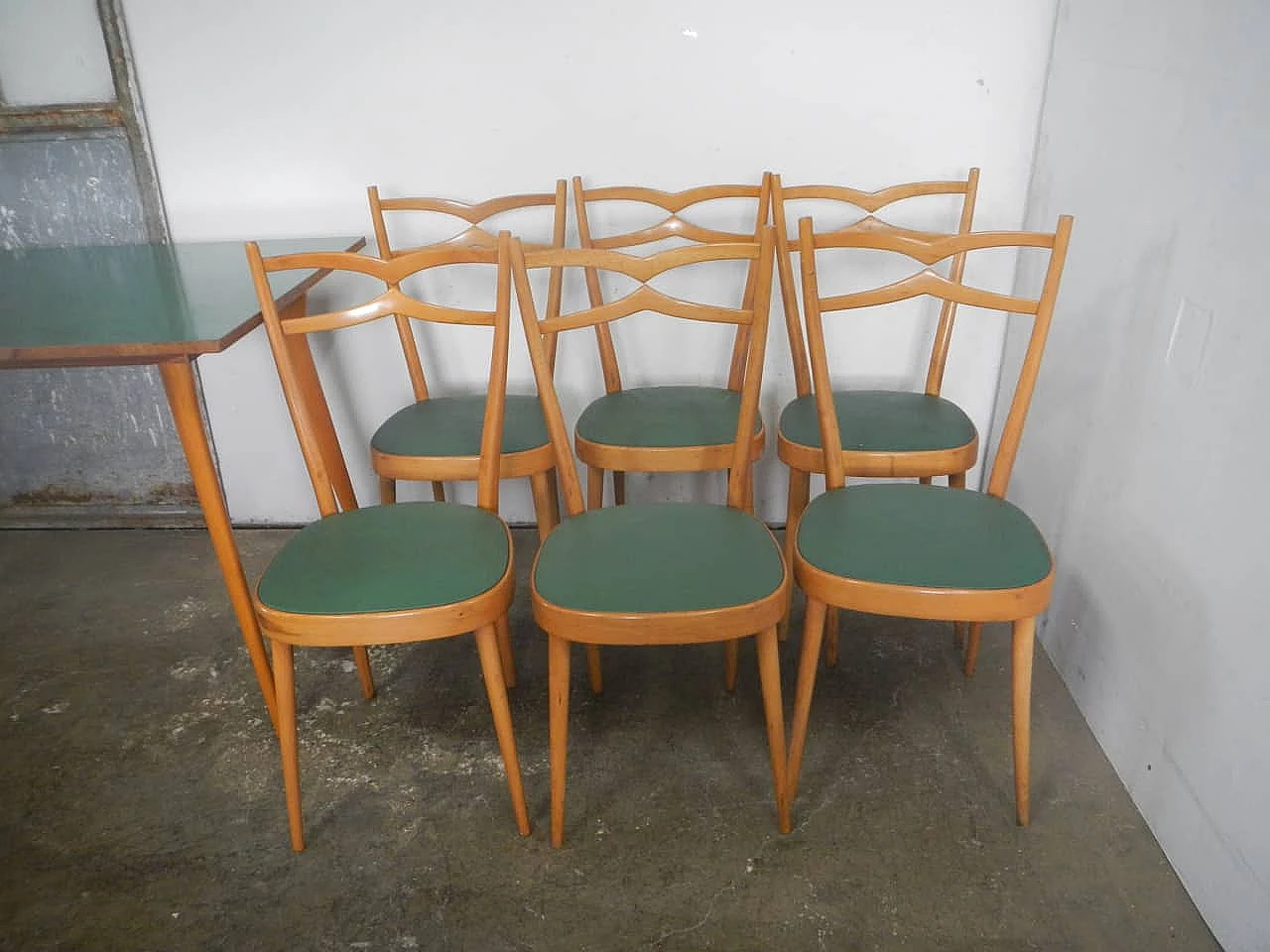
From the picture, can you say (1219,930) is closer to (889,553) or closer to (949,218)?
(889,553)

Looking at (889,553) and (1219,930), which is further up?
(889,553)

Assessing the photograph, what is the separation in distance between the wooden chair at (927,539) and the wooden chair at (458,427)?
2.00ft

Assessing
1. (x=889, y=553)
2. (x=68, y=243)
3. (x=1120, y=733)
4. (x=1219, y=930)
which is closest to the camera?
(x=1219, y=930)

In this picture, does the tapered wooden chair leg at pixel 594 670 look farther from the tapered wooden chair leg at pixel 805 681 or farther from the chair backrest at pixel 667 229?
the chair backrest at pixel 667 229

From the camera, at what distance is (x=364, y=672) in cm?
190

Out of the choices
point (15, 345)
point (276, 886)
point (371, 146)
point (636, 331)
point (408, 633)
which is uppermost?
point (371, 146)

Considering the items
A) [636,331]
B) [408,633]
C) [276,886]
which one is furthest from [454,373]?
[276,886]

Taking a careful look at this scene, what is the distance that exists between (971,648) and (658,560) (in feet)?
2.82

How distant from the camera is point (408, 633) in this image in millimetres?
1376

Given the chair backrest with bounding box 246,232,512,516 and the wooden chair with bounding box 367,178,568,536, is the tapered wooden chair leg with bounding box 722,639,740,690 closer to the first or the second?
the wooden chair with bounding box 367,178,568,536

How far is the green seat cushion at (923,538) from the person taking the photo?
140cm

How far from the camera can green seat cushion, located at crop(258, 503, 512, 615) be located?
1396 millimetres

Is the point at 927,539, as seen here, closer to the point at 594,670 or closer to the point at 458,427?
the point at 594,670

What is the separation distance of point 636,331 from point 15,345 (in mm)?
1391
